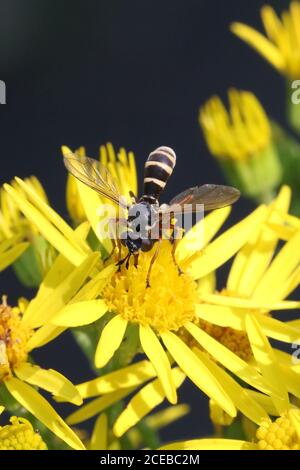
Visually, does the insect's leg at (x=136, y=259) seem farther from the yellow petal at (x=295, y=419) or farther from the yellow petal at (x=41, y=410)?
the yellow petal at (x=295, y=419)

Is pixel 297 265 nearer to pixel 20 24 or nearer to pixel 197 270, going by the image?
pixel 197 270

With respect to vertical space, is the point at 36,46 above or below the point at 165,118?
above

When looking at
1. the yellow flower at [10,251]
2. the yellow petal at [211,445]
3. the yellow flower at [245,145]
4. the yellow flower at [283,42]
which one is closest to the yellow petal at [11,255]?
the yellow flower at [10,251]

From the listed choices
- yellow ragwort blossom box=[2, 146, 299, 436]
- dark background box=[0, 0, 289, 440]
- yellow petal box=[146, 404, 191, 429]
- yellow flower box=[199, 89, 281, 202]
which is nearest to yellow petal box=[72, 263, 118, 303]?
yellow ragwort blossom box=[2, 146, 299, 436]

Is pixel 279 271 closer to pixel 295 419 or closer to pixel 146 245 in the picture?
pixel 146 245

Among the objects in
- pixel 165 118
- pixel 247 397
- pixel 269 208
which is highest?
pixel 269 208

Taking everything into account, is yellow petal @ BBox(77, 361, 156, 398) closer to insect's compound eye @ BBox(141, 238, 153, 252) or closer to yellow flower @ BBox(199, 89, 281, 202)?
insect's compound eye @ BBox(141, 238, 153, 252)

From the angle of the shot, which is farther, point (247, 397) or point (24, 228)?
point (24, 228)

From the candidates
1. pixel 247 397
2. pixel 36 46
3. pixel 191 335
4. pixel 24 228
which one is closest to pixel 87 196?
pixel 24 228
